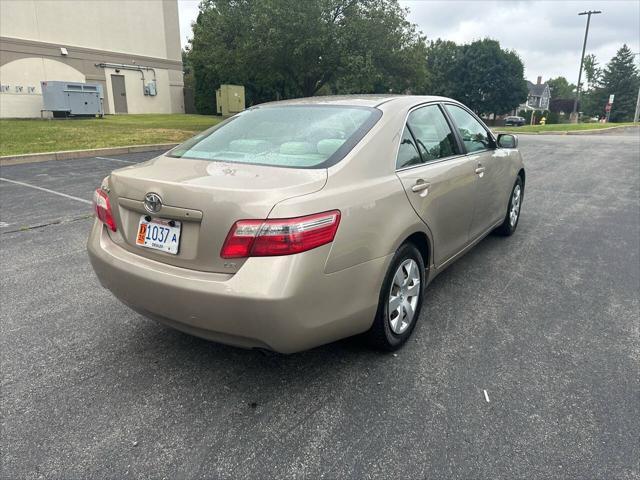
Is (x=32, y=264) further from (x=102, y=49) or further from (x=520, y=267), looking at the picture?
(x=102, y=49)

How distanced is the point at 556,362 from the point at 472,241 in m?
1.39

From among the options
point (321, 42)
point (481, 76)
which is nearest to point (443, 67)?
point (481, 76)

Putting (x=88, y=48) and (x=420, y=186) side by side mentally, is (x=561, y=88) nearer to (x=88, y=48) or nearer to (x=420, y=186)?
(x=88, y=48)

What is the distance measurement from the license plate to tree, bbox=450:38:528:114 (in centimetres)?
5962

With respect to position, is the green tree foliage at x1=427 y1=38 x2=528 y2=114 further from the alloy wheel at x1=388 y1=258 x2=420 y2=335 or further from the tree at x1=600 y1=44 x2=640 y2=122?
the alloy wheel at x1=388 y1=258 x2=420 y2=335

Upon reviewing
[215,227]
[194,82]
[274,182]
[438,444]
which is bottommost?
[438,444]

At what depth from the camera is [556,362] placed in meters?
2.87

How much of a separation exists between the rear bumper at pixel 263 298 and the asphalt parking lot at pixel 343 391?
1.26ft

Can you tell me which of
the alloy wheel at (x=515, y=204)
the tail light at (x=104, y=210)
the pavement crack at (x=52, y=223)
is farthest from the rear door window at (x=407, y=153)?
the pavement crack at (x=52, y=223)

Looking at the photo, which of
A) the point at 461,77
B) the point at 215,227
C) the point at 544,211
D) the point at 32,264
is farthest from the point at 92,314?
the point at 461,77

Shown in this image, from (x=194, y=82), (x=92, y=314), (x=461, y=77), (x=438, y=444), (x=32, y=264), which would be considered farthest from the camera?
(x=461, y=77)

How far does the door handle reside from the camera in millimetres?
2959

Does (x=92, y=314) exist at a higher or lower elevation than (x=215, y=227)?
lower

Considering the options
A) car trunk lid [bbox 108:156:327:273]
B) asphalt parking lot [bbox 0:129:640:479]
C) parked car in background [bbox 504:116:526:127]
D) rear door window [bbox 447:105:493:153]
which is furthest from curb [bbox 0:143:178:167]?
parked car in background [bbox 504:116:526:127]
